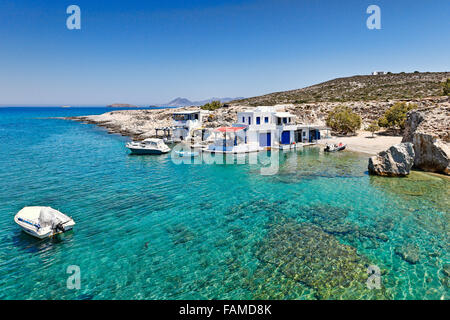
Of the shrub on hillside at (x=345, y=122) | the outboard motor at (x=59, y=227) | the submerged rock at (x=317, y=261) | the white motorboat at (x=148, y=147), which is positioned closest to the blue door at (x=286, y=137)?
the shrub on hillside at (x=345, y=122)

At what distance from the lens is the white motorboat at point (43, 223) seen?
1378 centimetres

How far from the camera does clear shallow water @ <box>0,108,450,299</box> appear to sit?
10.1 m

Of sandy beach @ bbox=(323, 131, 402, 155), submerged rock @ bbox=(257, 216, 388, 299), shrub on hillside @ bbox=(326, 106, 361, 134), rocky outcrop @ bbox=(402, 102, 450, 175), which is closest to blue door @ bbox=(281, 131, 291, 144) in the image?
sandy beach @ bbox=(323, 131, 402, 155)

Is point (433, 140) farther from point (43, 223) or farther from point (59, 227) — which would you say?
point (43, 223)

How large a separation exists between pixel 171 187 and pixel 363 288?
55.5ft

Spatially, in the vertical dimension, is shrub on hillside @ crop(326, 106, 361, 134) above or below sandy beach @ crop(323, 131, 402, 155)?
above

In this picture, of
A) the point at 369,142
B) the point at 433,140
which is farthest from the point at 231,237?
the point at 369,142

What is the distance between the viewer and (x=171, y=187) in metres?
22.9

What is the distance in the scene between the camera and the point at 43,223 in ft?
45.4

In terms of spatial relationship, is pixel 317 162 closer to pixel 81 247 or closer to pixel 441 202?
pixel 441 202

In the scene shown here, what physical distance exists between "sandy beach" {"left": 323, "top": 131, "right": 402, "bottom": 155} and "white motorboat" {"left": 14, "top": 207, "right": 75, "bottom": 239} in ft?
121

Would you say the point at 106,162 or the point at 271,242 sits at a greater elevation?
the point at 106,162

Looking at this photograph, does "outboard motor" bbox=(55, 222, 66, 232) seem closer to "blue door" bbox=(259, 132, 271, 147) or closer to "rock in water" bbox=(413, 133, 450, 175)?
"rock in water" bbox=(413, 133, 450, 175)
